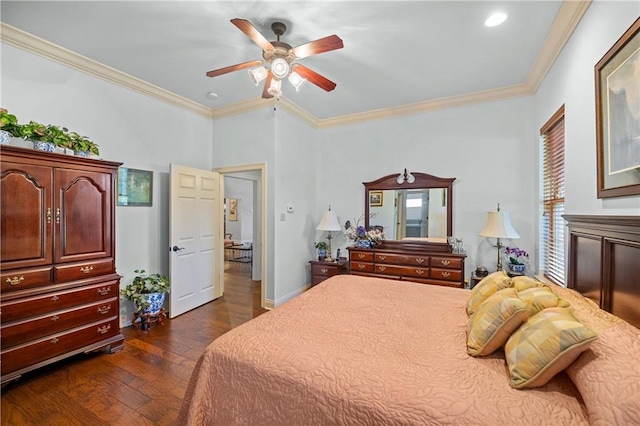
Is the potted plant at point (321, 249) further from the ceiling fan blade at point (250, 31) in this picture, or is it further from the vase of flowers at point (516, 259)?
the ceiling fan blade at point (250, 31)

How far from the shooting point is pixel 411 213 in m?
3.90

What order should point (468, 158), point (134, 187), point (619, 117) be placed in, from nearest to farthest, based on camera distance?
point (619, 117), point (134, 187), point (468, 158)

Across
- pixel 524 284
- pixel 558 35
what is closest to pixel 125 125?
pixel 524 284

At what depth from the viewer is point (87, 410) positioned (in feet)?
5.98

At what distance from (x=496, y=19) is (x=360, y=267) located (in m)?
2.93

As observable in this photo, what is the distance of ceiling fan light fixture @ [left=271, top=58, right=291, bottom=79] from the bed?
1870 millimetres

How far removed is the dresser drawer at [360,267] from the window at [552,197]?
191 centimetres

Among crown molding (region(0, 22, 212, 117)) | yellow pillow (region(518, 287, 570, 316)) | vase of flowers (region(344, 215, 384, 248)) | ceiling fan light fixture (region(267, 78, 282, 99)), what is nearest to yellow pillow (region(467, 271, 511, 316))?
yellow pillow (region(518, 287, 570, 316))

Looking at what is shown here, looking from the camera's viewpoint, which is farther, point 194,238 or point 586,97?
point 194,238

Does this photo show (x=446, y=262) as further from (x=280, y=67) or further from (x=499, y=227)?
(x=280, y=67)

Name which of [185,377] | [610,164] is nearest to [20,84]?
[185,377]

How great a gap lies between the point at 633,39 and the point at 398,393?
6.51 feet

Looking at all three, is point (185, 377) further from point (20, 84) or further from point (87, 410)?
point (20, 84)

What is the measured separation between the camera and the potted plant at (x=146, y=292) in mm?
3004
